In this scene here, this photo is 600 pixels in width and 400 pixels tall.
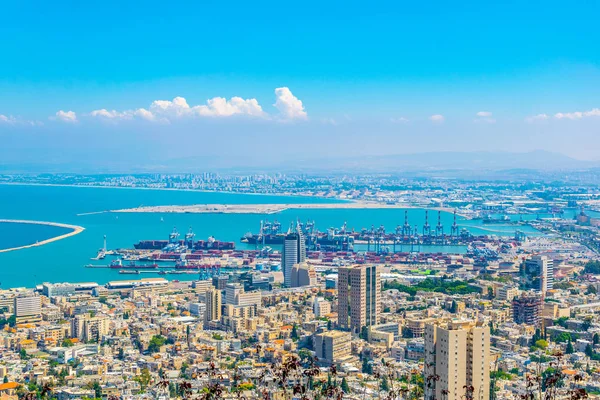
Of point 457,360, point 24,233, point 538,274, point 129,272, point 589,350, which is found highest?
point 457,360

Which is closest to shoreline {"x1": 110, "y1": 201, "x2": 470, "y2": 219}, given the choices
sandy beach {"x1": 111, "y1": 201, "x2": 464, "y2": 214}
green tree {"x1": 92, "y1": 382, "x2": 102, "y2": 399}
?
sandy beach {"x1": 111, "y1": 201, "x2": 464, "y2": 214}

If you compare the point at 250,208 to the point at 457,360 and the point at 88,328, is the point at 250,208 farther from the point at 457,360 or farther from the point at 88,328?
the point at 457,360

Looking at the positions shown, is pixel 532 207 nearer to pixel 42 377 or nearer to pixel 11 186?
pixel 42 377

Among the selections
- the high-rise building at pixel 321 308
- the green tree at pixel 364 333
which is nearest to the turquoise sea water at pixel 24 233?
the high-rise building at pixel 321 308

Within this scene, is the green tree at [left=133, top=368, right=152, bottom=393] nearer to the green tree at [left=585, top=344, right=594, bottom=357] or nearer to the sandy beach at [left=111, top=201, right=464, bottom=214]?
the green tree at [left=585, top=344, right=594, bottom=357]

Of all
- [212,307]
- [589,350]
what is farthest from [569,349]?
[212,307]

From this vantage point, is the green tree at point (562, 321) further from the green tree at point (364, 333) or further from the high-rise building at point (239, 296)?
the high-rise building at point (239, 296)
